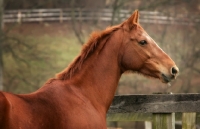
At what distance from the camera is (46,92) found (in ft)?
15.9

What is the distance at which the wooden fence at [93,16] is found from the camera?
19.9 m

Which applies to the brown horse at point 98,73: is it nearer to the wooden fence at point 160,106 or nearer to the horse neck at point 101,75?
the horse neck at point 101,75

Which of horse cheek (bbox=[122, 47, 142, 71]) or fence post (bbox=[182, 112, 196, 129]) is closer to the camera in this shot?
horse cheek (bbox=[122, 47, 142, 71])

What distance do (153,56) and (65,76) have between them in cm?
114

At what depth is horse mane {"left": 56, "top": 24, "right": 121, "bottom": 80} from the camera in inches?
205

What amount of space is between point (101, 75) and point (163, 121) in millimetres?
1183

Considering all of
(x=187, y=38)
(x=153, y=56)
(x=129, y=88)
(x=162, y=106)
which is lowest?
(x=129, y=88)

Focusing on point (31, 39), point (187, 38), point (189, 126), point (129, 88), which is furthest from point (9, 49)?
point (189, 126)

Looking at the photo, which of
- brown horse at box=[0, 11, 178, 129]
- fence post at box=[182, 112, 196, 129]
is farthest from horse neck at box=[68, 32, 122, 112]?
fence post at box=[182, 112, 196, 129]

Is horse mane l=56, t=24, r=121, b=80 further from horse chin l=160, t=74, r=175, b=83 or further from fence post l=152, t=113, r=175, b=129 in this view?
fence post l=152, t=113, r=175, b=129

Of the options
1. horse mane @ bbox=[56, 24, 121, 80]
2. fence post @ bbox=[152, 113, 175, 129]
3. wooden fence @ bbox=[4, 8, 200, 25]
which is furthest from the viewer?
wooden fence @ bbox=[4, 8, 200, 25]

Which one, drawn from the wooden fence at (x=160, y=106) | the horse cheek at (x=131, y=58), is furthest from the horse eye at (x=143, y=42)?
the wooden fence at (x=160, y=106)

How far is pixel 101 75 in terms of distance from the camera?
5.37 metres

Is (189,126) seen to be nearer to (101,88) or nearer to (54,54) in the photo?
(101,88)
